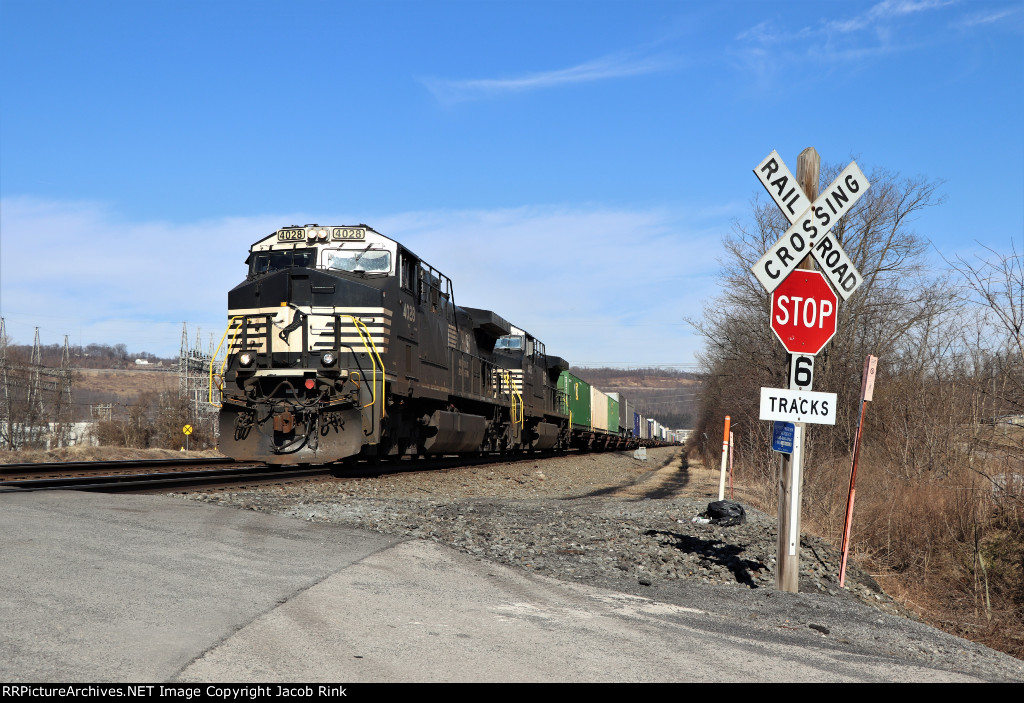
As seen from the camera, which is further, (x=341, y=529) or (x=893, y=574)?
(x=893, y=574)

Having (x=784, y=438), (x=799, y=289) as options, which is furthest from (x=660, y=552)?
(x=799, y=289)

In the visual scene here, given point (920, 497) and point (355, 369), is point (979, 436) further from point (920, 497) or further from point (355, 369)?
point (355, 369)

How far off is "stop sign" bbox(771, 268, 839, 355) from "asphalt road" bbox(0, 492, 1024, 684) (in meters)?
1.99

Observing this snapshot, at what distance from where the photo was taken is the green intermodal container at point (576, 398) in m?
35.4

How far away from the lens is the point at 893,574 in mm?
11523

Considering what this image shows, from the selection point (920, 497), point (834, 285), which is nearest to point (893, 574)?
point (920, 497)

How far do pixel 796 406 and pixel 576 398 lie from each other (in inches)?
1253

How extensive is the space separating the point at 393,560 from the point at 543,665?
8.88ft

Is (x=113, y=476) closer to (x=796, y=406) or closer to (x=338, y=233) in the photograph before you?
(x=338, y=233)

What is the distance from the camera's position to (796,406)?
6441 mm

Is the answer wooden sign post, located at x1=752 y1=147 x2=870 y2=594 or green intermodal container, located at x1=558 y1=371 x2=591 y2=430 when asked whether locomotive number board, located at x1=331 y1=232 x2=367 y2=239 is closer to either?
wooden sign post, located at x1=752 y1=147 x2=870 y2=594

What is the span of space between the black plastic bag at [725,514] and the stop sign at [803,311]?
12.2ft
